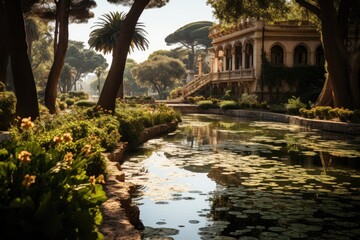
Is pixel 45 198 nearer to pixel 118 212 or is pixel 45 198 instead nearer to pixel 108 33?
pixel 118 212

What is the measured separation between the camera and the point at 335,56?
22844mm

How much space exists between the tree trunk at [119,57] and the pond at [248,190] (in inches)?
132

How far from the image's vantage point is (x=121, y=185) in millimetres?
Answer: 7695

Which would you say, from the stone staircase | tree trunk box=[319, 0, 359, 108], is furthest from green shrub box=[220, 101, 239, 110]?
tree trunk box=[319, 0, 359, 108]

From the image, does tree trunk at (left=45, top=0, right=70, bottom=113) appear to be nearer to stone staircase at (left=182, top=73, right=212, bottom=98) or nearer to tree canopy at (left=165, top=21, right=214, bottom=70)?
stone staircase at (left=182, top=73, right=212, bottom=98)

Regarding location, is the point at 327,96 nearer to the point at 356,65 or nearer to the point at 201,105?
the point at 356,65

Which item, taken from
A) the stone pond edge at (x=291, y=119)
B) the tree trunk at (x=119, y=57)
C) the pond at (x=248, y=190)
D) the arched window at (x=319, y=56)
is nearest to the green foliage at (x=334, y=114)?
the stone pond edge at (x=291, y=119)

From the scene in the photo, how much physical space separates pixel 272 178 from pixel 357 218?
3.22 metres

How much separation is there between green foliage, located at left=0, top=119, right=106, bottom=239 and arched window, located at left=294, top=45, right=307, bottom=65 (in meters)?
42.6

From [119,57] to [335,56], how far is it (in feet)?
39.1

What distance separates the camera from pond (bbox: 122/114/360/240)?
21.3 feet

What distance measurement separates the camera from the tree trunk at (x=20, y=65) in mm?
14357

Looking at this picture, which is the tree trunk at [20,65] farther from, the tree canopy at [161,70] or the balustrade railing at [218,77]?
the tree canopy at [161,70]

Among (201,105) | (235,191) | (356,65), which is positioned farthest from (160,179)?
(201,105)
